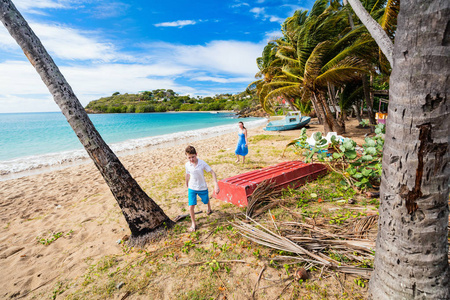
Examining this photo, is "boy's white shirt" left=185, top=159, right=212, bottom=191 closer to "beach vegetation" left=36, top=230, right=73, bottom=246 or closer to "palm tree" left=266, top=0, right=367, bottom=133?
"beach vegetation" left=36, top=230, right=73, bottom=246

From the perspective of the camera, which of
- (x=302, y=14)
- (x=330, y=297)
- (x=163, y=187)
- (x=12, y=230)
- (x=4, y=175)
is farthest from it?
(x=302, y=14)

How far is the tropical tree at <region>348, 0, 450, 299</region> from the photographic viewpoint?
4.30ft

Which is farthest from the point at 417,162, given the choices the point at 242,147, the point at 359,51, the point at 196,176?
the point at 359,51

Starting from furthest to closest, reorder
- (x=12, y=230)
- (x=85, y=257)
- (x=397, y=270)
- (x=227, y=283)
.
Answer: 1. (x=12, y=230)
2. (x=85, y=257)
3. (x=227, y=283)
4. (x=397, y=270)

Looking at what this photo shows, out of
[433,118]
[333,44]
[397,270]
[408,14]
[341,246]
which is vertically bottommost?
[341,246]

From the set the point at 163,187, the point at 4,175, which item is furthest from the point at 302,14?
the point at 4,175

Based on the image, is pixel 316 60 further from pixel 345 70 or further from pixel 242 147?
pixel 242 147

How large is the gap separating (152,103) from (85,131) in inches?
5367

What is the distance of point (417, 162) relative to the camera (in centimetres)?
145

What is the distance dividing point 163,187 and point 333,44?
9.67 metres

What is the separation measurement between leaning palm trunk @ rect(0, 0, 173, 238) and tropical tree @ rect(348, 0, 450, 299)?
3318 mm

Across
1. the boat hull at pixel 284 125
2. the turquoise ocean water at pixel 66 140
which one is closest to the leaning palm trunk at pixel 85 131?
the turquoise ocean water at pixel 66 140

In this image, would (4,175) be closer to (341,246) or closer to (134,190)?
(134,190)

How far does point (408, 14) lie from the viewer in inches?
53.6
